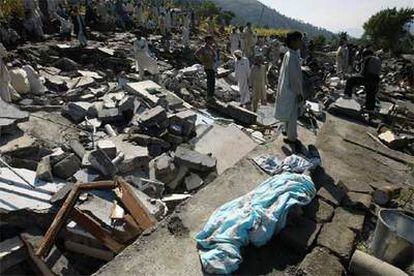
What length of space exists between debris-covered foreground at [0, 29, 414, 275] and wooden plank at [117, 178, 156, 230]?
16 mm

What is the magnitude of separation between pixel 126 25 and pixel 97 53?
822 cm

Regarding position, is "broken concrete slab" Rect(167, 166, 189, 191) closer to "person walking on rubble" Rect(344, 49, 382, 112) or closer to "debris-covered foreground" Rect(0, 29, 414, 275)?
"debris-covered foreground" Rect(0, 29, 414, 275)

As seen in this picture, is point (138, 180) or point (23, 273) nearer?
point (23, 273)

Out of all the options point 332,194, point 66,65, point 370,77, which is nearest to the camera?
point 332,194

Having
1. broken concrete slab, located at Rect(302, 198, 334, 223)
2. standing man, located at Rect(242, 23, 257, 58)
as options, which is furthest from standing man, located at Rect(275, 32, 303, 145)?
standing man, located at Rect(242, 23, 257, 58)

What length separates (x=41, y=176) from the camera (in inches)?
201

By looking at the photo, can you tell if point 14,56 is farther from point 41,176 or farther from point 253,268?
point 253,268

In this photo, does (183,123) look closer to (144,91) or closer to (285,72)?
(144,91)

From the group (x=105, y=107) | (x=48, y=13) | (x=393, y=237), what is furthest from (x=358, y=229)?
(x=48, y=13)

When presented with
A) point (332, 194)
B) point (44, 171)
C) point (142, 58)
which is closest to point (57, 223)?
point (44, 171)

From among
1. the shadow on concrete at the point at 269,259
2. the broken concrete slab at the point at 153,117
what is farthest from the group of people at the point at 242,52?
the shadow on concrete at the point at 269,259

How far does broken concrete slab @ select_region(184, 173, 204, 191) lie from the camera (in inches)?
231

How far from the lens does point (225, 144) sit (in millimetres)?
6934

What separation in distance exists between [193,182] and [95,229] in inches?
78.7
